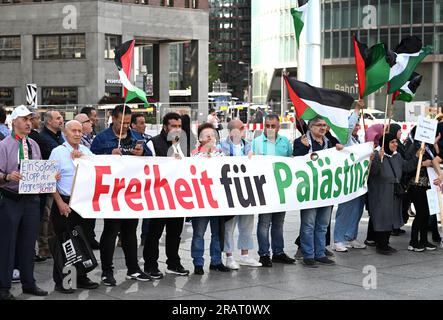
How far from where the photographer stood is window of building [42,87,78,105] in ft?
209

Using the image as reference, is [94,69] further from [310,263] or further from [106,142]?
[106,142]

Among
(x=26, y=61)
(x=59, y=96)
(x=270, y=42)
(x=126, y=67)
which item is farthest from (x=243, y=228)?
(x=270, y=42)

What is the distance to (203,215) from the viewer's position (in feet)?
35.0

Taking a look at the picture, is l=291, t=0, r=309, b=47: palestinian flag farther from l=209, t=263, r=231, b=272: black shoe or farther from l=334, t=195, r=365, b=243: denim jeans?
l=209, t=263, r=231, b=272: black shoe

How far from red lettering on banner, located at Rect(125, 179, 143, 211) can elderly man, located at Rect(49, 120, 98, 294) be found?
0.68 meters

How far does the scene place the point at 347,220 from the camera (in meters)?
13.0

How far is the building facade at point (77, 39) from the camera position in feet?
206

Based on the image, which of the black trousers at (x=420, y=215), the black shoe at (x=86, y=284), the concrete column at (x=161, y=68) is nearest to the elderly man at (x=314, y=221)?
the black trousers at (x=420, y=215)

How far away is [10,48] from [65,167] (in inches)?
2300

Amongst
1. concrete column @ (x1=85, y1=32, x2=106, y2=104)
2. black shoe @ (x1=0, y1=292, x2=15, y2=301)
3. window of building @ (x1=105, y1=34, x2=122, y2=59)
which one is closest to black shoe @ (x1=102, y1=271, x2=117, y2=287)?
black shoe @ (x1=0, y1=292, x2=15, y2=301)

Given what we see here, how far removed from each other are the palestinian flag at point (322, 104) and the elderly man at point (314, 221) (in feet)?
0.42

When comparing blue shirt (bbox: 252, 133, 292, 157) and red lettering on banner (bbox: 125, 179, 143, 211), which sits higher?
blue shirt (bbox: 252, 133, 292, 157)
